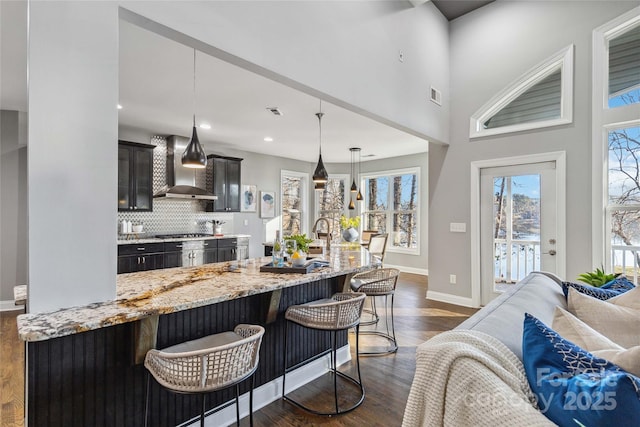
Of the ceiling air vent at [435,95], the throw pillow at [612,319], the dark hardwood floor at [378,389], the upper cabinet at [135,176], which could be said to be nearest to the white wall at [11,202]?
the upper cabinet at [135,176]

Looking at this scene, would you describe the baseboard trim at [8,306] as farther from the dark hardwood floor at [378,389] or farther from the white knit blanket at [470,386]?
the white knit blanket at [470,386]

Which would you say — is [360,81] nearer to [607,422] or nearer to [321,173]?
[321,173]

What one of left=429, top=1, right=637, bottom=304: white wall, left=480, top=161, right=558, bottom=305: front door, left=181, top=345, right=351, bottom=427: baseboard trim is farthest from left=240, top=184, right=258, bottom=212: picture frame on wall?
left=181, top=345, right=351, bottom=427: baseboard trim

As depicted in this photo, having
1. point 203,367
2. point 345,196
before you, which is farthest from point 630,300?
point 345,196

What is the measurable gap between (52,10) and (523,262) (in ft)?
16.1

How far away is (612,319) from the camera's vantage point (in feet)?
5.10

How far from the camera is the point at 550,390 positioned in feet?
2.90

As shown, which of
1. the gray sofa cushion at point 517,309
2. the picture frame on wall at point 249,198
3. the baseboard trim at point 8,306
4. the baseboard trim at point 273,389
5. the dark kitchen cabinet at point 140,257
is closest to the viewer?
the gray sofa cushion at point 517,309

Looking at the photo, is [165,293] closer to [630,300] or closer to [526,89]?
[630,300]

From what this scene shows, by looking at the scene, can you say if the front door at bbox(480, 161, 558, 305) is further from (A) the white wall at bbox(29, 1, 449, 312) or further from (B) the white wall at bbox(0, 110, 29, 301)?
(B) the white wall at bbox(0, 110, 29, 301)

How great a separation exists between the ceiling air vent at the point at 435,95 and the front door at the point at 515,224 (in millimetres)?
1135

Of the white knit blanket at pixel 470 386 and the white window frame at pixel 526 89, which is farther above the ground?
the white window frame at pixel 526 89

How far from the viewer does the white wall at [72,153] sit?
4.57 feet

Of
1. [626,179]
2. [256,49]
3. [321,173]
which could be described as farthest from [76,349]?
[626,179]
